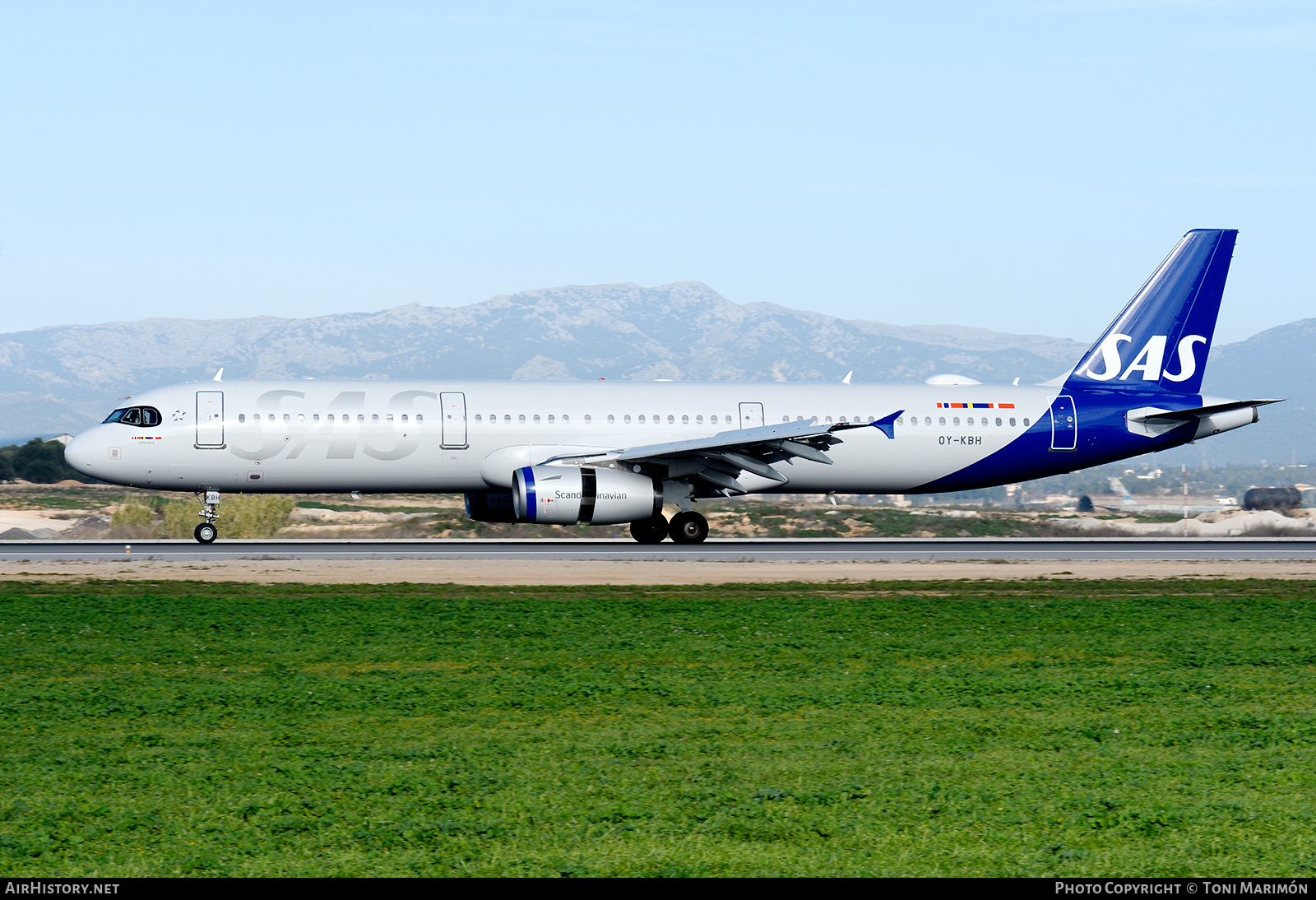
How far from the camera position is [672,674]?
13.9 meters

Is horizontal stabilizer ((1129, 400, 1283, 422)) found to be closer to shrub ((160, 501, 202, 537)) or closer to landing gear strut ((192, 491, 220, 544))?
landing gear strut ((192, 491, 220, 544))

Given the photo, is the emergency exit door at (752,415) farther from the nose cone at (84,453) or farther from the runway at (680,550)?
the nose cone at (84,453)

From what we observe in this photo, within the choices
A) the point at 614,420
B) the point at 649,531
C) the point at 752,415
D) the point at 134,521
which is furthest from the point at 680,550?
the point at 134,521

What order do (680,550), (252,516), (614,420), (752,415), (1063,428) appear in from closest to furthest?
(680,550) → (614,420) → (752,415) → (1063,428) → (252,516)

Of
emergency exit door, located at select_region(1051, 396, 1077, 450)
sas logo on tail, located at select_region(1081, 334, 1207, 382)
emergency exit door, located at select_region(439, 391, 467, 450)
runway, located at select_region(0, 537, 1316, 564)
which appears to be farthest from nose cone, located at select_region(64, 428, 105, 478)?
sas logo on tail, located at select_region(1081, 334, 1207, 382)

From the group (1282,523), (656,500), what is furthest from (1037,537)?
(656,500)

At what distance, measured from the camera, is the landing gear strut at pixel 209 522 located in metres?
32.0

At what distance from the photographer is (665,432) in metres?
33.2

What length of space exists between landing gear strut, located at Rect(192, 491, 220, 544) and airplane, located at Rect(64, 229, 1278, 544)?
59mm

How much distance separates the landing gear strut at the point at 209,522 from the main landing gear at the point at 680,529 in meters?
10.1

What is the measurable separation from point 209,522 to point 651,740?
24.7 meters

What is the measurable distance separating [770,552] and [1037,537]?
13.7 metres

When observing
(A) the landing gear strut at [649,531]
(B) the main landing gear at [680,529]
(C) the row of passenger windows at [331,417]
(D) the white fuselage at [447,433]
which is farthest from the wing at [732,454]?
(C) the row of passenger windows at [331,417]

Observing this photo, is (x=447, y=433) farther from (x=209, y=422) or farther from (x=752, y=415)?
(x=752, y=415)
